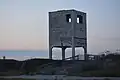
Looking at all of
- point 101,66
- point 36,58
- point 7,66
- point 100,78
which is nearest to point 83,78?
point 100,78

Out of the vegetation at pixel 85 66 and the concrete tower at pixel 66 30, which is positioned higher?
the concrete tower at pixel 66 30

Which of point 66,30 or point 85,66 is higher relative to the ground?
point 66,30

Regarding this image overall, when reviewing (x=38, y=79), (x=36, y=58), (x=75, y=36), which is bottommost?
(x=38, y=79)

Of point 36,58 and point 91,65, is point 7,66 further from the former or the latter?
point 91,65

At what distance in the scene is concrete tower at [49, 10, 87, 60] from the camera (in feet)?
49.3

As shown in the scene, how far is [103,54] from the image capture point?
1202cm

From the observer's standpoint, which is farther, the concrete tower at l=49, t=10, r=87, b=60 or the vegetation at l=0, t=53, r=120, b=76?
the concrete tower at l=49, t=10, r=87, b=60

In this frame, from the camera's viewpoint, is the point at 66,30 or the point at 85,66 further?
the point at 66,30

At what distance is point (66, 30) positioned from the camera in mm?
15312

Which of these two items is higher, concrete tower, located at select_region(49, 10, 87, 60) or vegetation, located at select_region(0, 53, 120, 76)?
concrete tower, located at select_region(49, 10, 87, 60)

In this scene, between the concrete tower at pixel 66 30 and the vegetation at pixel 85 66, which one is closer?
the vegetation at pixel 85 66

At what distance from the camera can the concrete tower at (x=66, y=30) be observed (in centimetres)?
1503

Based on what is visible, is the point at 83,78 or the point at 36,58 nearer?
the point at 83,78

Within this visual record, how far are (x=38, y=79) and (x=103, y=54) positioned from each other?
320 centimetres
